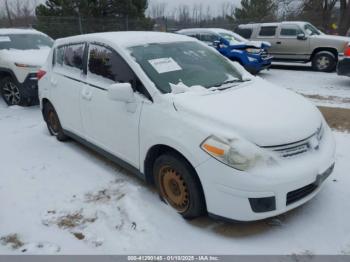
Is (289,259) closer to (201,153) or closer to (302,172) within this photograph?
(302,172)

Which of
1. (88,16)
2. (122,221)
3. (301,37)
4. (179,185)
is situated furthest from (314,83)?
(88,16)

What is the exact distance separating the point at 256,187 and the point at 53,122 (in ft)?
12.9

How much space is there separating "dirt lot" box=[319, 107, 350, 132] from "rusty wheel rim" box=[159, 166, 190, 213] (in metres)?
3.54

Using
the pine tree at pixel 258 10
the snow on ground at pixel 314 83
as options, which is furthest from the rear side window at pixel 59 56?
the pine tree at pixel 258 10

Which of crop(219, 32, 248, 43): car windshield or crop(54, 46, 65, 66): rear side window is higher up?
crop(219, 32, 248, 43): car windshield

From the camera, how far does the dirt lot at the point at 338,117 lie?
5.57 metres

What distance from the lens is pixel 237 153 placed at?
2.66 meters

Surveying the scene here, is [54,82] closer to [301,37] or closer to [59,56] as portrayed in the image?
[59,56]

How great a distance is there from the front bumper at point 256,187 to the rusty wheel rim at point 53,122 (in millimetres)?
3337

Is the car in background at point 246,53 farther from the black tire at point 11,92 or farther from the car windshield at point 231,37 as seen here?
the black tire at point 11,92

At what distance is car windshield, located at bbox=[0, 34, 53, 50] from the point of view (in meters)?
7.89

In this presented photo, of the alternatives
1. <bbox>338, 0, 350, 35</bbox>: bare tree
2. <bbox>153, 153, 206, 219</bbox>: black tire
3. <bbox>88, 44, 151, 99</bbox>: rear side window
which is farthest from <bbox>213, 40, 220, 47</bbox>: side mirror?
<bbox>338, 0, 350, 35</bbox>: bare tree

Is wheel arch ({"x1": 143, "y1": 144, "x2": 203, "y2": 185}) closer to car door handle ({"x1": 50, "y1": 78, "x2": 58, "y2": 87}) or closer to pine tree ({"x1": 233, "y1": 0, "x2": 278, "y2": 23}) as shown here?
car door handle ({"x1": 50, "y1": 78, "x2": 58, "y2": 87})

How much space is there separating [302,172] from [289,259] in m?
0.71
